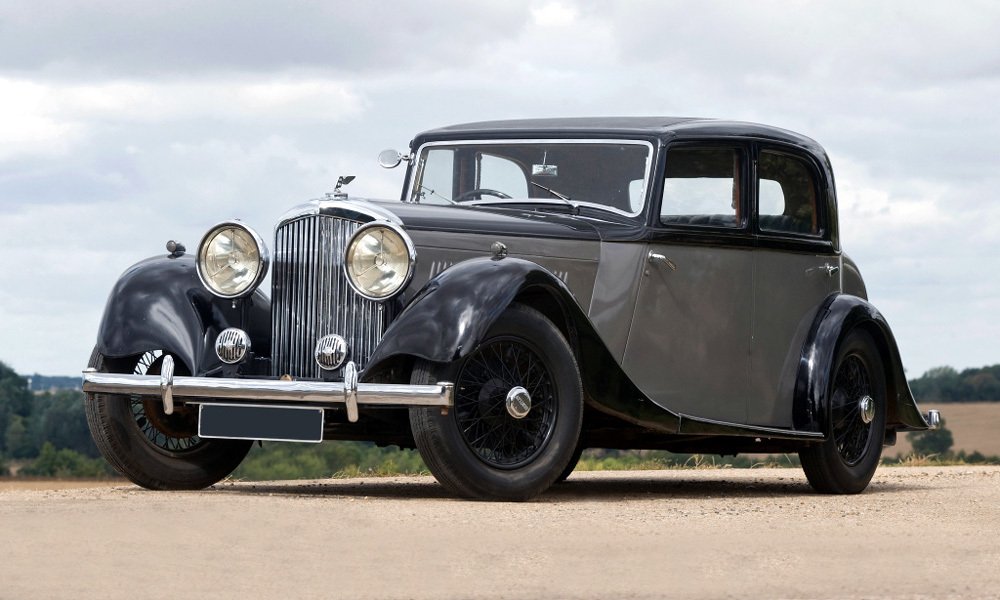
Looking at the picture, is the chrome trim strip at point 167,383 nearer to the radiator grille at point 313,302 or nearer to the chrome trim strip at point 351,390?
the radiator grille at point 313,302

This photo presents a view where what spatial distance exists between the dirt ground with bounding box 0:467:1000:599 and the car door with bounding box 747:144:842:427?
4.05ft

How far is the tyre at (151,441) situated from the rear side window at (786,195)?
3410mm

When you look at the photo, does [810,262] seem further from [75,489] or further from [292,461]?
[292,461]

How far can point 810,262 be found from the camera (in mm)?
9414

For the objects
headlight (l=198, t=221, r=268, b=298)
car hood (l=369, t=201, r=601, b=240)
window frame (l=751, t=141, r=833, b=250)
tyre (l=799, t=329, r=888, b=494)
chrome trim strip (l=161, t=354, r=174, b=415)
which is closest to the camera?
chrome trim strip (l=161, t=354, r=174, b=415)

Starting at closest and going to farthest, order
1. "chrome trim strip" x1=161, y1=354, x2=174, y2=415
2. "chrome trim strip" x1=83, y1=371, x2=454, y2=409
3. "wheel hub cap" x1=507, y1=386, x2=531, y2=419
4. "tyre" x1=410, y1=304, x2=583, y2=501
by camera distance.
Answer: "chrome trim strip" x1=83, y1=371, x2=454, y2=409 < "tyre" x1=410, y1=304, x2=583, y2=501 < "wheel hub cap" x1=507, y1=386, x2=531, y2=419 < "chrome trim strip" x1=161, y1=354, x2=174, y2=415

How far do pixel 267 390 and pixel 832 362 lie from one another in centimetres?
372

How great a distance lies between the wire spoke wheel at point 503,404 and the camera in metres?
7.13

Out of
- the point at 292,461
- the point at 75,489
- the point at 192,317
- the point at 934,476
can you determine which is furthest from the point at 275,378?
the point at 292,461

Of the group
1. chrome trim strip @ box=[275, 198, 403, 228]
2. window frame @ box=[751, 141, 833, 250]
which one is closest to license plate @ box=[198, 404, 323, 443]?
chrome trim strip @ box=[275, 198, 403, 228]

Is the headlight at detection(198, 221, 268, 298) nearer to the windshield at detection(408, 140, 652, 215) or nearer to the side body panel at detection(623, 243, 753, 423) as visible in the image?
the windshield at detection(408, 140, 652, 215)

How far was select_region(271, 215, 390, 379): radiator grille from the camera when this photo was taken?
7.52 meters

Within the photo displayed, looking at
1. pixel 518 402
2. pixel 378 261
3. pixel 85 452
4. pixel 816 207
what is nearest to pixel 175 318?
pixel 378 261

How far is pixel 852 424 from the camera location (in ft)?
31.1
